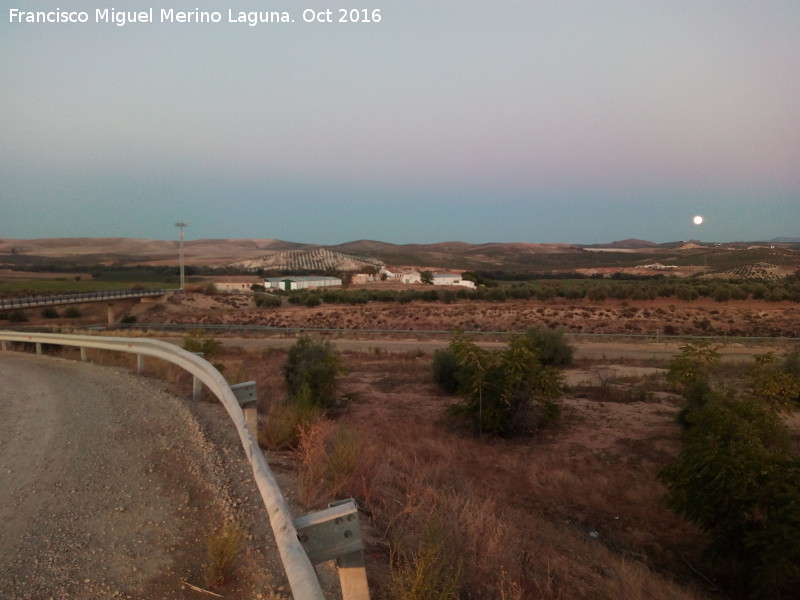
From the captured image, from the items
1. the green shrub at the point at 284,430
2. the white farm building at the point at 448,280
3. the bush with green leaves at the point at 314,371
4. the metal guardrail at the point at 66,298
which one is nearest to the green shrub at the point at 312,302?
the metal guardrail at the point at 66,298

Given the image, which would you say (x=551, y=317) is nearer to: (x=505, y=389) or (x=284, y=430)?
(x=505, y=389)

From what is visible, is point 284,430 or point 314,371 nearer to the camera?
point 284,430

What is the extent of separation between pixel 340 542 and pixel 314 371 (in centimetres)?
1283

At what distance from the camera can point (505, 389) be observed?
45.5ft

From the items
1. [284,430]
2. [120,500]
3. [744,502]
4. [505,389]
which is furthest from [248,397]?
→ [505,389]

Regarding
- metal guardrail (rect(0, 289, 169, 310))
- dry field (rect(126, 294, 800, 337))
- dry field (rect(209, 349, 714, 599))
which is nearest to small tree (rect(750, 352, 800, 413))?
dry field (rect(209, 349, 714, 599))

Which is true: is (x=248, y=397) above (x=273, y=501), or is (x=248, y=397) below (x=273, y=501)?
below

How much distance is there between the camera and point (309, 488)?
16.8 ft

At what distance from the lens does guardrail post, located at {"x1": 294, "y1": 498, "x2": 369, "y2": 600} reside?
2848 mm

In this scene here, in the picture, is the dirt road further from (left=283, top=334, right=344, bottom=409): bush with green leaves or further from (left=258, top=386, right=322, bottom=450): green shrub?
(left=283, top=334, right=344, bottom=409): bush with green leaves

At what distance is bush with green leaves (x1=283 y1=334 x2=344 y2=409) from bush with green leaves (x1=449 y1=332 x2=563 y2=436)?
3.56 meters

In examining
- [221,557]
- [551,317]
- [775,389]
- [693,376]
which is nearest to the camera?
[221,557]

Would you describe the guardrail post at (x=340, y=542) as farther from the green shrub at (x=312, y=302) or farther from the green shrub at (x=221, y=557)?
the green shrub at (x=312, y=302)

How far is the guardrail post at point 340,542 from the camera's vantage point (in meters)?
2.85
